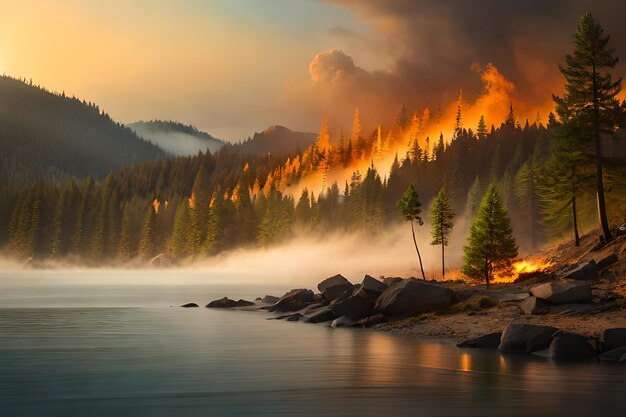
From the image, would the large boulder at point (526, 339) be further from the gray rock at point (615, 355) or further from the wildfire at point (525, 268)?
the wildfire at point (525, 268)

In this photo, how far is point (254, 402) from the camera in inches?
712

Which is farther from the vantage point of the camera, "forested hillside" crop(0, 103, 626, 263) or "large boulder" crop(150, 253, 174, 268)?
"large boulder" crop(150, 253, 174, 268)

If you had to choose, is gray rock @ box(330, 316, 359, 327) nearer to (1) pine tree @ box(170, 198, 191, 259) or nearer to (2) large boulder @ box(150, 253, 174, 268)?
(1) pine tree @ box(170, 198, 191, 259)

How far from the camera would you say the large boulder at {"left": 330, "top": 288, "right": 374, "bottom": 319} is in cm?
3953

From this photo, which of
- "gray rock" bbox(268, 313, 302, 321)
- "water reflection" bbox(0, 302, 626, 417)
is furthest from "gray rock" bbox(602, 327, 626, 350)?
"gray rock" bbox(268, 313, 302, 321)

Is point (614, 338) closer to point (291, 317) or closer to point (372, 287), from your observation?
point (372, 287)

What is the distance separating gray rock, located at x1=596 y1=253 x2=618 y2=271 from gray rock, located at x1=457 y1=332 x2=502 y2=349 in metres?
15.8

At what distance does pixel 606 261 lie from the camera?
39.8m

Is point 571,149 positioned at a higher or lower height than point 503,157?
lower

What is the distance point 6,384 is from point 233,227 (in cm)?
12838

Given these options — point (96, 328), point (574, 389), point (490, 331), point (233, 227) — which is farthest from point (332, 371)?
point (233, 227)

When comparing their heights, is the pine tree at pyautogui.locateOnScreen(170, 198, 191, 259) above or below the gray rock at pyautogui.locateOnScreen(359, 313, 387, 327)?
above

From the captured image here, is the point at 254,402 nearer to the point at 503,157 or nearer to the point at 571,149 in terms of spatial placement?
the point at 571,149

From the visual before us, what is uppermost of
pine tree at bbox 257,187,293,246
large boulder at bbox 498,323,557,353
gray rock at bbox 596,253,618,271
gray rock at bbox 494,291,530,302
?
pine tree at bbox 257,187,293,246
